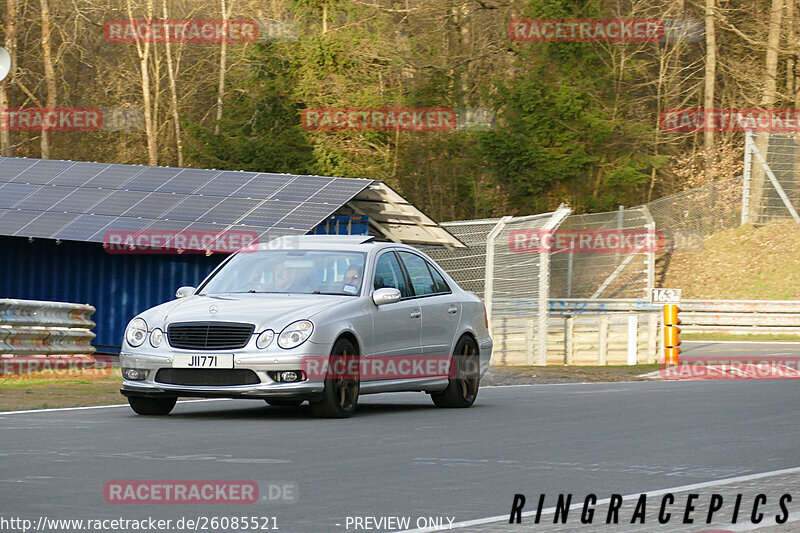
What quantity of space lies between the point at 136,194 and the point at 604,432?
656 inches

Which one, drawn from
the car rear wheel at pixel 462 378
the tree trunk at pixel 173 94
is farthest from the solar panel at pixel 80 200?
the tree trunk at pixel 173 94

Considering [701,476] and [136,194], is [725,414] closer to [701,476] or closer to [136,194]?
[701,476]

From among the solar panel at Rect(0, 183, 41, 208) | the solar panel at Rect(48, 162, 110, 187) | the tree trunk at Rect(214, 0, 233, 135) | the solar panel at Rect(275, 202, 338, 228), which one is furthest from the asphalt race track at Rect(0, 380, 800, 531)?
the tree trunk at Rect(214, 0, 233, 135)

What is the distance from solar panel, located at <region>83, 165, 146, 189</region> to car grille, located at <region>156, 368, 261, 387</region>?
15.7m

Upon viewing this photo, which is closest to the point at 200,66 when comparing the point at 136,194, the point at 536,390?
the point at 136,194

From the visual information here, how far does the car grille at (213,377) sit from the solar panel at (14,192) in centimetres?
1549

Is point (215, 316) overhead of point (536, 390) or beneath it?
overhead

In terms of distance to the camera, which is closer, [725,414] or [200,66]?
[725,414]

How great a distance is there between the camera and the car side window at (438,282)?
50.2 ft

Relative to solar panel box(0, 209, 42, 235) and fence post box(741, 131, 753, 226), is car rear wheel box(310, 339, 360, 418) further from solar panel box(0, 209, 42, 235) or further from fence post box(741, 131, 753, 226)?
fence post box(741, 131, 753, 226)

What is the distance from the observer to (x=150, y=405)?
43.4 ft

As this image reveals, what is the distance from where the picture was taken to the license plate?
1256 cm

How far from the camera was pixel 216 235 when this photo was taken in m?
24.6

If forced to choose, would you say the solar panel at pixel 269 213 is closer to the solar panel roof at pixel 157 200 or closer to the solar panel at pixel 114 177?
the solar panel roof at pixel 157 200
